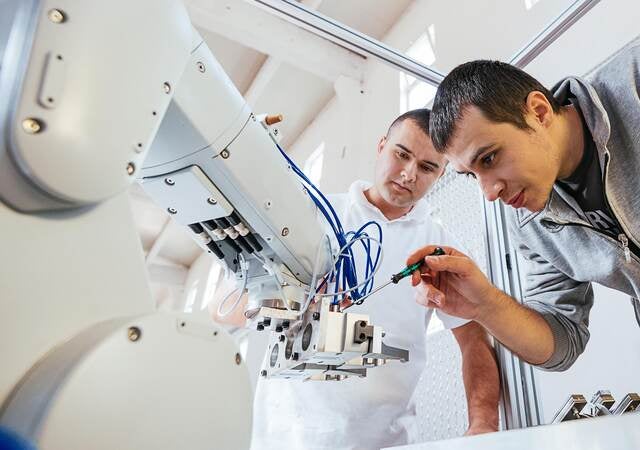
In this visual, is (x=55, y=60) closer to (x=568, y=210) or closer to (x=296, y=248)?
(x=296, y=248)

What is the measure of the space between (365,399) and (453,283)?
0.39m

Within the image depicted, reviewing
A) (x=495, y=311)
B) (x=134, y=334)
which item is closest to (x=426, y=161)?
(x=495, y=311)

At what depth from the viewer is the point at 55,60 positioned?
1.36 ft

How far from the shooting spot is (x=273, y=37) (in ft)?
9.20

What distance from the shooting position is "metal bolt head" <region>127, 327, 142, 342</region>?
1.44 ft

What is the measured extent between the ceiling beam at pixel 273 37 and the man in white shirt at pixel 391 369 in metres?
1.60

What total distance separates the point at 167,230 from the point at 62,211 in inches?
203

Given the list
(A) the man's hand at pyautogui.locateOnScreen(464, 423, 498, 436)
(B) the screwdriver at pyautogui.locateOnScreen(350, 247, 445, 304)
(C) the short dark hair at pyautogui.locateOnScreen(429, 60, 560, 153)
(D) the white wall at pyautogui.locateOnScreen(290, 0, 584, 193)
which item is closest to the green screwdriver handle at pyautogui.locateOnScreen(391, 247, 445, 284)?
(B) the screwdriver at pyautogui.locateOnScreen(350, 247, 445, 304)

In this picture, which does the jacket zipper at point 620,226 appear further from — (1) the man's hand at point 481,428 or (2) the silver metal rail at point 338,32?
(2) the silver metal rail at point 338,32

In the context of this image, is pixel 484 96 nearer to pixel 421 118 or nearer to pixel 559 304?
pixel 421 118

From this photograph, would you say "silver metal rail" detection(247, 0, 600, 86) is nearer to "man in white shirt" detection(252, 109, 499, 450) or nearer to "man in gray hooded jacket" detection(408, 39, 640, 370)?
"man in white shirt" detection(252, 109, 499, 450)

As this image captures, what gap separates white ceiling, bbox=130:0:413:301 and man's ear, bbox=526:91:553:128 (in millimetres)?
1677

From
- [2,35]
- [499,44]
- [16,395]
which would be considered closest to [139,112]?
[2,35]

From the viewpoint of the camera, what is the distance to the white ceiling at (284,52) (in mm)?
2660
